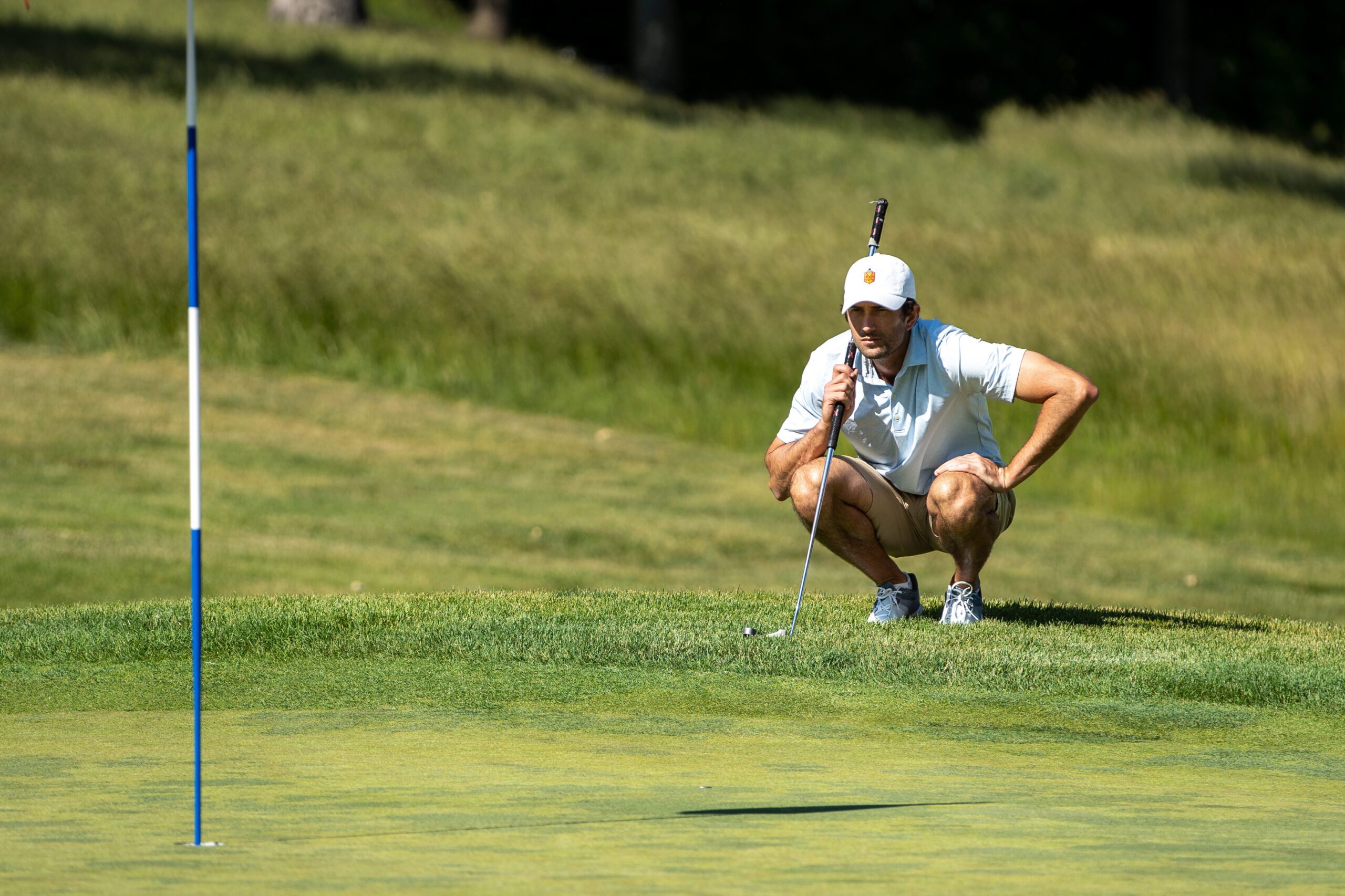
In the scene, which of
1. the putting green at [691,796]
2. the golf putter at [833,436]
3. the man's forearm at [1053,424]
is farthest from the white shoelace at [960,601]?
the putting green at [691,796]

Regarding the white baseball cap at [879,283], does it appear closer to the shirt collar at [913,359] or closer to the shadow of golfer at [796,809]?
the shirt collar at [913,359]

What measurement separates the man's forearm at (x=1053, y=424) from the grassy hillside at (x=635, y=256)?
6.99m

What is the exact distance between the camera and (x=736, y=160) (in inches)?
1067

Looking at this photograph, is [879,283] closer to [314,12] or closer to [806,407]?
[806,407]

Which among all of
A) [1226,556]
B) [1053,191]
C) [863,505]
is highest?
[1053,191]

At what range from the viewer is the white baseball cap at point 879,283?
633cm

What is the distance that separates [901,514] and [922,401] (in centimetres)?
52

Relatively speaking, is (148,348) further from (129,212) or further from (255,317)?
(129,212)

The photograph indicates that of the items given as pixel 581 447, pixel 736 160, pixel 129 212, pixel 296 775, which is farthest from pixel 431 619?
pixel 736 160

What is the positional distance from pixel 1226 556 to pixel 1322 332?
3.68 meters

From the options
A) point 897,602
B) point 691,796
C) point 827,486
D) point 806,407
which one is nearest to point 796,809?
point 691,796

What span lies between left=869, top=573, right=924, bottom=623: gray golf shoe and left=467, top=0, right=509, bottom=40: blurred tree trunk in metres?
31.3

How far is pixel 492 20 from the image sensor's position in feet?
123

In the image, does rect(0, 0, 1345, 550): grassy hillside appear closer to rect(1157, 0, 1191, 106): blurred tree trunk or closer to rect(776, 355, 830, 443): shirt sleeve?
rect(776, 355, 830, 443): shirt sleeve
